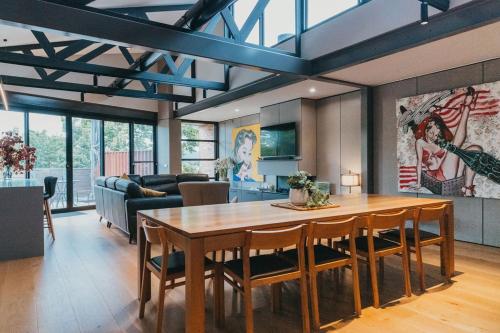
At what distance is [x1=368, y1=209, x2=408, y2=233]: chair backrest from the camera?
2658 millimetres

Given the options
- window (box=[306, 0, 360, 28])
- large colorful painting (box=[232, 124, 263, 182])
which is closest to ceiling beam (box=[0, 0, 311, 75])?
window (box=[306, 0, 360, 28])

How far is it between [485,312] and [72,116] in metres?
8.81

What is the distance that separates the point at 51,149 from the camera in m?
7.89

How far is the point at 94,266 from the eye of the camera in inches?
147

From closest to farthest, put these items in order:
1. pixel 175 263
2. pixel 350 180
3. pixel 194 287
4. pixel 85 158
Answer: pixel 194 287
pixel 175 263
pixel 350 180
pixel 85 158

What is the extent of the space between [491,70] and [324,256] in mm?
3690

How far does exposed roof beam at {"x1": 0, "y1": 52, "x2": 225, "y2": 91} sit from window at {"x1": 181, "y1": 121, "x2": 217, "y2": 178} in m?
3.14

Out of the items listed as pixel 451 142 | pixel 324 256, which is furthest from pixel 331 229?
pixel 451 142

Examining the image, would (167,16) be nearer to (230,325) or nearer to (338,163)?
(338,163)

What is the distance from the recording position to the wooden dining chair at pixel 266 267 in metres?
2.04

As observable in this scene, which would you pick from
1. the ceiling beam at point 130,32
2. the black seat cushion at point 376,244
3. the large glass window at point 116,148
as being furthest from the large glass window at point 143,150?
the black seat cushion at point 376,244

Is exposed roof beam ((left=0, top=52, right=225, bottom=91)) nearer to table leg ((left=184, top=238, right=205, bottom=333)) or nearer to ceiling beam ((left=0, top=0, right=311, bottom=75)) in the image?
ceiling beam ((left=0, top=0, right=311, bottom=75))

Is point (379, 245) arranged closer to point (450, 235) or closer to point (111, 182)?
point (450, 235)

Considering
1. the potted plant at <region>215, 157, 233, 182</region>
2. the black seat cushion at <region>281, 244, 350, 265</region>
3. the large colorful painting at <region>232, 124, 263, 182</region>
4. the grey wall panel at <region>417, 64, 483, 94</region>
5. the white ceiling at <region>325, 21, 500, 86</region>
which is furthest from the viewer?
the potted plant at <region>215, 157, 233, 182</region>
